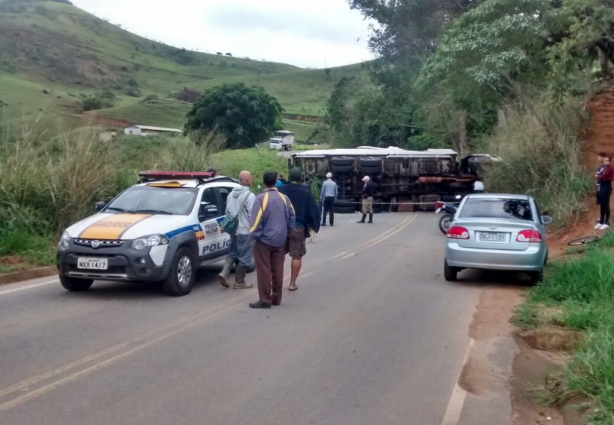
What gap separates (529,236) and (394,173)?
22.0 m

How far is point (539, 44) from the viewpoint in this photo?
23.0m

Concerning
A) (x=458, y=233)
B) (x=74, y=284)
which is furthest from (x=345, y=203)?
(x=74, y=284)

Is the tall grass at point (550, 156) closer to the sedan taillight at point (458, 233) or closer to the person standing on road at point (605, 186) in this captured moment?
the person standing on road at point (605, 186)

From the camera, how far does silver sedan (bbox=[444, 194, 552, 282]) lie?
1257cm

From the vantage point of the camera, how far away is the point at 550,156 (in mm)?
22531

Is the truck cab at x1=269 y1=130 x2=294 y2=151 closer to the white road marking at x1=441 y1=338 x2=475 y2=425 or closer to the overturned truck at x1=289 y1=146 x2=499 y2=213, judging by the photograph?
the overturned truck at x1=289 y1=146 x2=499 y2=213

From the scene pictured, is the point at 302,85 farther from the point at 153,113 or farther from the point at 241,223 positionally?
the point at 241,223

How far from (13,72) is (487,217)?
69.4 metres

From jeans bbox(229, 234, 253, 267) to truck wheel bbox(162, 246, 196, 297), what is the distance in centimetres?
65

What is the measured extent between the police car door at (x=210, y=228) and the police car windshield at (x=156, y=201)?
26 centimetres

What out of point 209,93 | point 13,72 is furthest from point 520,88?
point 13,72

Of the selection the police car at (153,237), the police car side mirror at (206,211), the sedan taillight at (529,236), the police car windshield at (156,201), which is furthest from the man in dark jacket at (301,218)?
the sedan taillight at (529,236)

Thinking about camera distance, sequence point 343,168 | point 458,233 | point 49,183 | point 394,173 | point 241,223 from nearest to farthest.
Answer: point 241,223
point 458,233
point 49,183
point 343,168
point 394,173

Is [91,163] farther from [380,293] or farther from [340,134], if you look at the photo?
[340,134]
